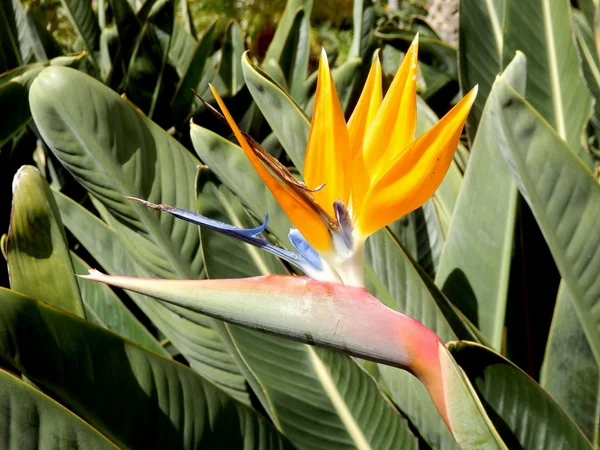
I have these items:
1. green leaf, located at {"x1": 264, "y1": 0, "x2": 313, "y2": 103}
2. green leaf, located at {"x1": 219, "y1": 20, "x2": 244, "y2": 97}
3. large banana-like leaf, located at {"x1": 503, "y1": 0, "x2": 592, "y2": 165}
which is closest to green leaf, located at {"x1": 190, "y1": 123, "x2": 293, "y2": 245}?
large banana-like leaf, located at {"x1": 503, "y1": 0, "x2": 592, "y2": 165}

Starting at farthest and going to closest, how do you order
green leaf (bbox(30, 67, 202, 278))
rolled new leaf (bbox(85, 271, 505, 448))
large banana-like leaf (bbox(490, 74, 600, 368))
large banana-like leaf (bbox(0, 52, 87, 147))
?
1. large banana-like leaf (bbox(0, 52, 87, 147))
2. green leaf (bbox(30, 67, 202, 278))
3. large banana-like leaf (bbox(490, 74, 600, 368))
4. rolled new leaf (bbox(85, 271, 505, 448))

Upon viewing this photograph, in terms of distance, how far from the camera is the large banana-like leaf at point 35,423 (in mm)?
Answer: 485

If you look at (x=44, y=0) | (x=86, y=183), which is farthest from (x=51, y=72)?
(x=44, y=0)

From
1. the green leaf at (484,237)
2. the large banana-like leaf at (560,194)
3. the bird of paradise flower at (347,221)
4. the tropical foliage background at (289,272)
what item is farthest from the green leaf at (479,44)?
the bird of paradise flower at (347,221)

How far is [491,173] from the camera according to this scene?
879mm

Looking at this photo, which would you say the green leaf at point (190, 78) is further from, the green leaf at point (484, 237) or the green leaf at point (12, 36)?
the green leaf at point (484, 237)

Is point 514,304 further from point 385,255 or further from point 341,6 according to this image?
point 341,6

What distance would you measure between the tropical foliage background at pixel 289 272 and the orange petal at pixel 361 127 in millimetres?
178

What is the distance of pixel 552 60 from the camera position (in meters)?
1.05

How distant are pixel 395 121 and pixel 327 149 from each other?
0.06 m

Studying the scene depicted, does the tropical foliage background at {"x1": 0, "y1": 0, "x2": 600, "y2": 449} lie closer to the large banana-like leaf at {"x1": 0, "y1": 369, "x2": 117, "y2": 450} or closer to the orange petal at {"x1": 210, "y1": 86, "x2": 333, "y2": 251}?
the large banana-like leaf at {"x1": 0, "y1": 369, "x2": 117, "y2": 450}

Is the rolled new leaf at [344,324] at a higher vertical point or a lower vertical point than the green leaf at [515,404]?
higher

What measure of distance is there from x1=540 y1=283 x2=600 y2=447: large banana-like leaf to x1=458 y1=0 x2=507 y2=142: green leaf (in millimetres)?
455

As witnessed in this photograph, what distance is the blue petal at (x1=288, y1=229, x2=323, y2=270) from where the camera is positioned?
1.63 feet
